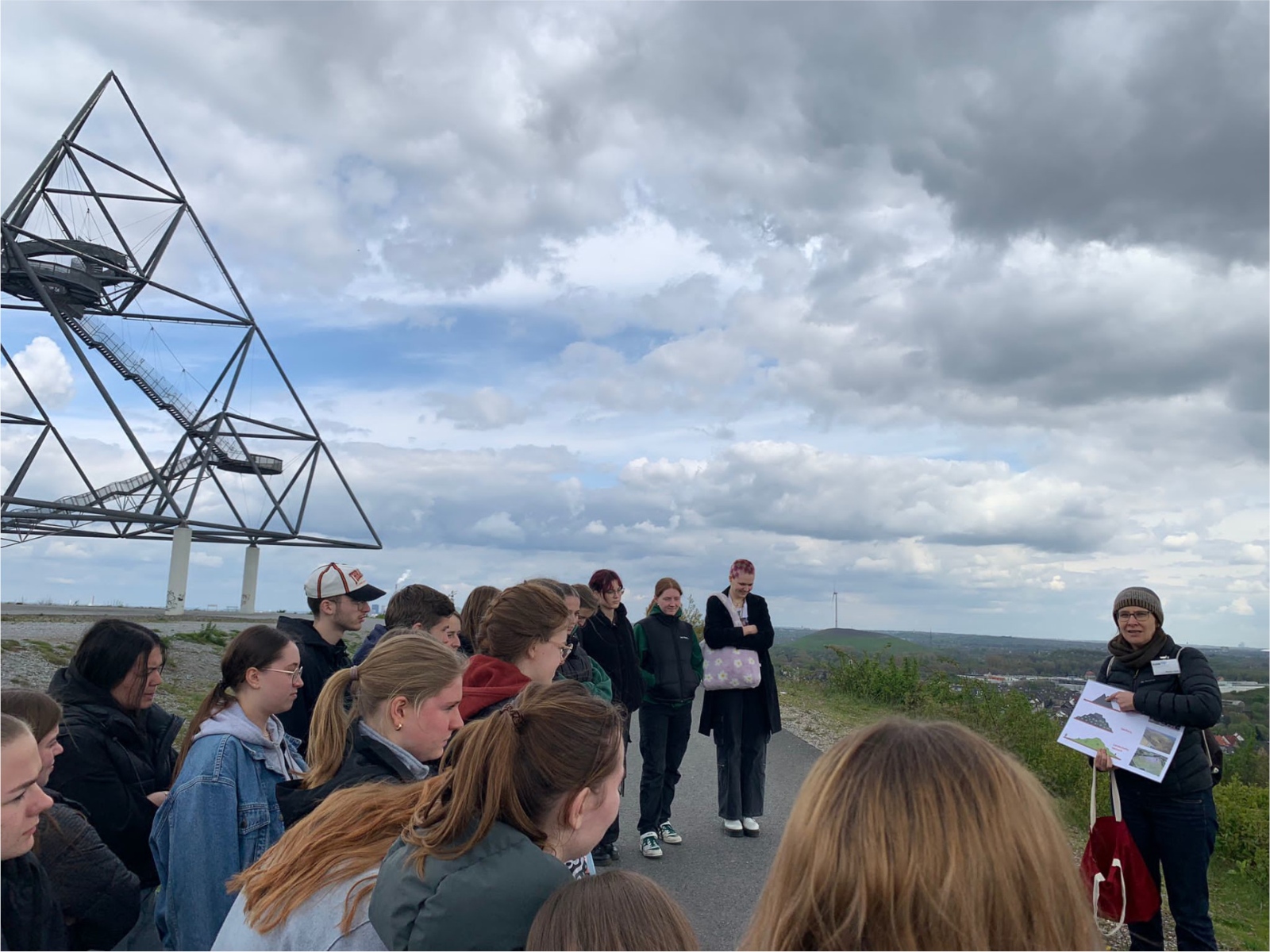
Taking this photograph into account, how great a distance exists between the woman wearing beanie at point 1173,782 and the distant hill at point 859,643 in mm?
10574

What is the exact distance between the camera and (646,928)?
1.63 meters

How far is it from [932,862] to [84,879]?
2611 mm

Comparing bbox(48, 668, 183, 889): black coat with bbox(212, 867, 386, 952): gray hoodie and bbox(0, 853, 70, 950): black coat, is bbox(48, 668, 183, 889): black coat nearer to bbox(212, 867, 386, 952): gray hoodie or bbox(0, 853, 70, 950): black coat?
bbox(0, 853, 70, 950): black coat

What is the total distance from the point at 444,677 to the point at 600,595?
3537 millimetres

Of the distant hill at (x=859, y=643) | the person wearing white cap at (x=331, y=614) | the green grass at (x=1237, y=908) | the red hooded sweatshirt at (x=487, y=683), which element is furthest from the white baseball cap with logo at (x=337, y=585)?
the distant hill at (x=859, y=643)

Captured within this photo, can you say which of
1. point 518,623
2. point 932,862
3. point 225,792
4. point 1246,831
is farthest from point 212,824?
point 1246,831

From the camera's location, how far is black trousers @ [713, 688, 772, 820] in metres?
6.68

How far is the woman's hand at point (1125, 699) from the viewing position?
461 cm

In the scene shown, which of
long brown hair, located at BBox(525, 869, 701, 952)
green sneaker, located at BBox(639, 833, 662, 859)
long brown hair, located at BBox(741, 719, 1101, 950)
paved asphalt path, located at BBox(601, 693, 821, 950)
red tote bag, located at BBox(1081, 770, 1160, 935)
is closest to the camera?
long brown hair, located at BBox(741, 719, 1101, 950)

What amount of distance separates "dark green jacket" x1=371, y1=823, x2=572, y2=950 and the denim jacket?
127cm

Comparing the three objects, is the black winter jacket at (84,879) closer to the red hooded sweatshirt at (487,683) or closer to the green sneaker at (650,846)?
the red hooded sweatshirt at (487,683)

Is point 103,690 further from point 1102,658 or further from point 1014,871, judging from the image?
point 1102,658

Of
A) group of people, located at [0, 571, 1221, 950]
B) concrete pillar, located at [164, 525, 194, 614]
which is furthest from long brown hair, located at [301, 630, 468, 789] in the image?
concrete pillar, located at [164, 525, 194, 614]

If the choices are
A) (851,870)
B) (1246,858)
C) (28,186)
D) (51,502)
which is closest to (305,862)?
(851,870)
